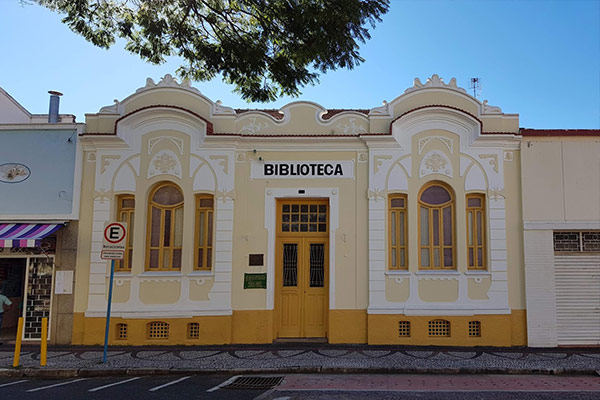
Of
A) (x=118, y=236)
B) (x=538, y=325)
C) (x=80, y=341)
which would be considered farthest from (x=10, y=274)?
(x=538, y=325)

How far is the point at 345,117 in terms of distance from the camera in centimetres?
1241

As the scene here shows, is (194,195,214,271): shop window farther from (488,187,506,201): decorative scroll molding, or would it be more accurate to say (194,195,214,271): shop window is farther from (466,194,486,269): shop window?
(488,187,506,201): decorative scroll molding

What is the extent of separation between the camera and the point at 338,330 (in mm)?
11758

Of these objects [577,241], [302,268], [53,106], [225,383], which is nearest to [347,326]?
[302,268]

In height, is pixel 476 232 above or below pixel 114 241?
above

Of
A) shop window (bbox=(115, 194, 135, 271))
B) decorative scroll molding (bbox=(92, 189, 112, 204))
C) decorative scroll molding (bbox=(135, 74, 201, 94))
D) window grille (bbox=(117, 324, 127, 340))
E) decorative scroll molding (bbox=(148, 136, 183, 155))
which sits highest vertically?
decorative scroll molding (bbox=(135, 74, 201, 94))

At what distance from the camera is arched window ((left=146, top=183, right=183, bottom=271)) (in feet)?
40.3

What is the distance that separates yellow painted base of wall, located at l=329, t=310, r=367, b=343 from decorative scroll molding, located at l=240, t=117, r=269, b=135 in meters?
4.82

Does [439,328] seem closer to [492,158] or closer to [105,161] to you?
[492,158]

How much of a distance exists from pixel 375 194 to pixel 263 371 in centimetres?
501

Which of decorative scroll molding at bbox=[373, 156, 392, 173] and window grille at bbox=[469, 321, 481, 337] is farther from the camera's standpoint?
decorative scroll molding at bbox=[373, 156, 392, 173]

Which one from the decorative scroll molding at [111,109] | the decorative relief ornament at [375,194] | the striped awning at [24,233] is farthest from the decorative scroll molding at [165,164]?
the decorative relief ornament at [375,194]

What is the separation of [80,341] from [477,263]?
9.80 metres

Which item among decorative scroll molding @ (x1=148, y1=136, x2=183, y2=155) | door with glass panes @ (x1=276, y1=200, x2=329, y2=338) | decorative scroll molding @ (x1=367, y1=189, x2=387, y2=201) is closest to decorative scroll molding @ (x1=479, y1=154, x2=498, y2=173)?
decorative scroll molding @ (x1=367, y1=189, x2=387, y2=201)
